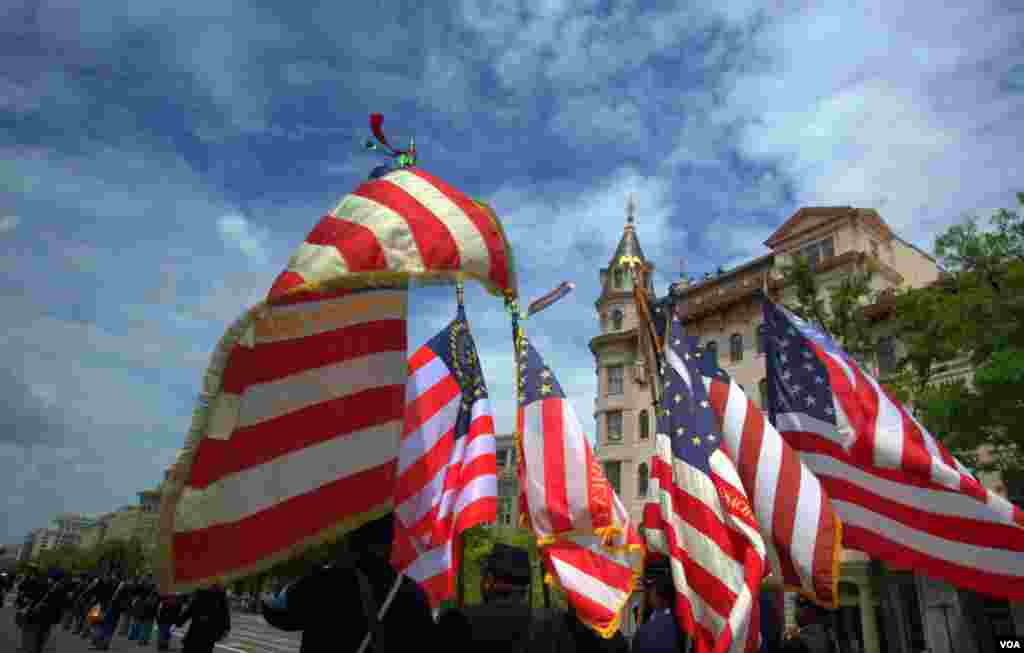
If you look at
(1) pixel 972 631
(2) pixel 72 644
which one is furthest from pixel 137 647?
(1) pixel 972 631

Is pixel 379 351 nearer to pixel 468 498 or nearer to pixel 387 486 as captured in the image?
pixel 387 486

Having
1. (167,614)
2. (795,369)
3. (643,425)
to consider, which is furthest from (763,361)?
(167,614)

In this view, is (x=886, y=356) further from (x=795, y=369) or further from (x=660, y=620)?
(x=660, y=620)

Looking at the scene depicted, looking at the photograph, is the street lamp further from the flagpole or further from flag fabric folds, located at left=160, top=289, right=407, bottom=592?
flag fabric folds, located at left=160, top=289, right=407, bottom=592

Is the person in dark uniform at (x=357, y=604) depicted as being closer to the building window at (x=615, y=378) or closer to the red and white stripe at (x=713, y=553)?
the red and white stripe at (x=713, y=553)

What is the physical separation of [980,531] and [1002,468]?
1452cm

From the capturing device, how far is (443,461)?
Result: 7.52 metres

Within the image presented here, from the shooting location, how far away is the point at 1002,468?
1833cm

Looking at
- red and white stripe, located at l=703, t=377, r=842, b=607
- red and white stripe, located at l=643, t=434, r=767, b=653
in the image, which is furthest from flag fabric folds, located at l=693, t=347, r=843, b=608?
red and white stripe, located at l=643, t=434, r=767, b=653

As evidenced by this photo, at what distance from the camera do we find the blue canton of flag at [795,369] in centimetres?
791

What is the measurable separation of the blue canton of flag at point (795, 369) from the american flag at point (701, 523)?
1505 mm

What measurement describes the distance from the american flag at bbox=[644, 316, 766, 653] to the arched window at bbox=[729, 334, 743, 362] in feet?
94.6

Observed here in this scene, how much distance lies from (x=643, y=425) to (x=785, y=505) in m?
31.1

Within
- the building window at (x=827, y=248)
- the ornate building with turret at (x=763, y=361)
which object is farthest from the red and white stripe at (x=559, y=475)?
the building window at (x=827, y=248)
